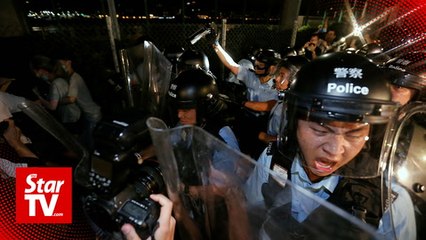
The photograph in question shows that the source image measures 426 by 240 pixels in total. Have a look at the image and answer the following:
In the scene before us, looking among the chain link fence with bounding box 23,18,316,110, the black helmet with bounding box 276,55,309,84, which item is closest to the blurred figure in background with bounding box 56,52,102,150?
the chain link fence with bounding box 23,18,316,110

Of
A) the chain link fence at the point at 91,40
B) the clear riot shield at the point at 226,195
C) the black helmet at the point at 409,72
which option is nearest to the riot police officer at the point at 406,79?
the black helmet at the point at 409,72

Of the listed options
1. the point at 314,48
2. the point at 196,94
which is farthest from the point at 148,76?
the point at 314,48

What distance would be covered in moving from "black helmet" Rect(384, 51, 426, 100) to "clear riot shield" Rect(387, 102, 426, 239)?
33 centimetres

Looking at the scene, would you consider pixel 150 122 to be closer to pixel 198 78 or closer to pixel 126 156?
pixel 126 156

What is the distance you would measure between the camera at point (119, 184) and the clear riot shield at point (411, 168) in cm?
115

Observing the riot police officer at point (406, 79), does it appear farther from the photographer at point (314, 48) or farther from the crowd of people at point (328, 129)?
the photographer at point (314, 48)

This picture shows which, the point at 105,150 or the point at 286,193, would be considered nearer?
the point at 286,193

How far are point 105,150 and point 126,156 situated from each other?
10 centimetres

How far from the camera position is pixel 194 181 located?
1.11 meters

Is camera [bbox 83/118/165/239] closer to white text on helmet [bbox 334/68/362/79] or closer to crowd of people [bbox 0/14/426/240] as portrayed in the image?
crowd of people [bbox 0/14/426/240]

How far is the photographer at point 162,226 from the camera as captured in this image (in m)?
1.05

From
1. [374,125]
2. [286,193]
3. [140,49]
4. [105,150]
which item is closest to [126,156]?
[105,150]

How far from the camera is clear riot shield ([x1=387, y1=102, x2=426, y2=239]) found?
1.28 meters

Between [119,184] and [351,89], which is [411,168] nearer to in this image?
[351,89]
